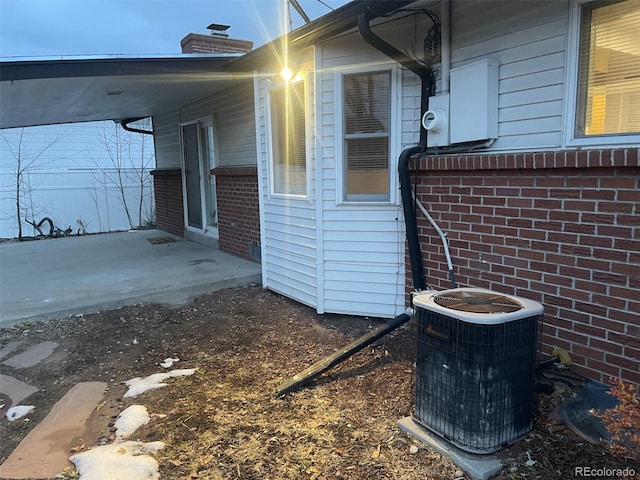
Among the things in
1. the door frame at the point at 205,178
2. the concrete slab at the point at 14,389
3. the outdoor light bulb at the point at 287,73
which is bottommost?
the concrete slab at the point at 14,389

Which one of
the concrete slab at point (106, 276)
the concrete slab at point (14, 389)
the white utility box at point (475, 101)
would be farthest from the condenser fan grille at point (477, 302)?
the concrete slab at point (106, 276)

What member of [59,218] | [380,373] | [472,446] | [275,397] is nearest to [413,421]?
[472,446]

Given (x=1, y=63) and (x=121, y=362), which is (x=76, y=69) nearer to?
(x=1, y=63)

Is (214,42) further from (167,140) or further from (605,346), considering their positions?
(605,346)

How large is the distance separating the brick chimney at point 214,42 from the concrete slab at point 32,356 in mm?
5777

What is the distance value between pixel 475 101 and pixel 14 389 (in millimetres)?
3981

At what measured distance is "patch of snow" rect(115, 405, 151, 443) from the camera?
2580mm

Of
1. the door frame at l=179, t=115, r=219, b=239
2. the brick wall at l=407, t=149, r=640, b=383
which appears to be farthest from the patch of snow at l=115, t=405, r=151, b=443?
the door frame at l=179, t=115, r=219, b=239

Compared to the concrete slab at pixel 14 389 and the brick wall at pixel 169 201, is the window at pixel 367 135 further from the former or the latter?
the brick wall at pixel 169 201

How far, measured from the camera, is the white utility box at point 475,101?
3.12 meters

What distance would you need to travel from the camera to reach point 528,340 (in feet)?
7.48

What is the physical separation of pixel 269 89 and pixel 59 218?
377 inches

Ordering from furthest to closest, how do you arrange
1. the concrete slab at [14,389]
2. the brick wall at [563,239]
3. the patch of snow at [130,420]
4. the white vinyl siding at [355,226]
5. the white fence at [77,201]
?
the white fence at [77,201] < the white vinyl siding at [355,226] < the concrete slab at [14,389] < the patch of snow at [130,420] < the brick wall at [563,239]

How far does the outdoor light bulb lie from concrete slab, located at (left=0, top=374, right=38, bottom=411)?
3.63 m
